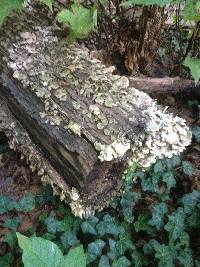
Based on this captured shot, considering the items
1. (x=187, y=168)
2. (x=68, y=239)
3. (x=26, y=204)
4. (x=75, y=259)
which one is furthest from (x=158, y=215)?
(x=75, y=259)

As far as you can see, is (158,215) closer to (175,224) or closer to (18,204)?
(175,224)

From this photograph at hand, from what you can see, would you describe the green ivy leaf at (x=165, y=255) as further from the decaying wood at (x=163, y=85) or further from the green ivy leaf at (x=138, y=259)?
the decaying wood at (x=163, y=85)

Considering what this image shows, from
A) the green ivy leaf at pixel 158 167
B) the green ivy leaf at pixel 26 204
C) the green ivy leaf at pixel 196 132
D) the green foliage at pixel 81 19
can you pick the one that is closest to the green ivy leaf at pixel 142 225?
the green ivy leaf at pixel 158 167

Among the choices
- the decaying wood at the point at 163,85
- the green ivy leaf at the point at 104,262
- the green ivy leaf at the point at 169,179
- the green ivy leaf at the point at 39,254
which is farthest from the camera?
the decaying wood at the point at 163,85

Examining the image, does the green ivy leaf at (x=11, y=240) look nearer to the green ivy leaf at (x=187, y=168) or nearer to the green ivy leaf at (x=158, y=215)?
the green ivy leaf at (x=158, y=215)

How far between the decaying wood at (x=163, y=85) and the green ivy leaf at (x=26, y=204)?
1.28 metres

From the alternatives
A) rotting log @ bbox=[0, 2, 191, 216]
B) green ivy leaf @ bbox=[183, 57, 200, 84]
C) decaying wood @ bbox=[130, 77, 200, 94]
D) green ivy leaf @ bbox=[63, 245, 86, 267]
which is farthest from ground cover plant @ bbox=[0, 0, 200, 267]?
green ivy leaf @ bbox=[63, 245, 86, 267]

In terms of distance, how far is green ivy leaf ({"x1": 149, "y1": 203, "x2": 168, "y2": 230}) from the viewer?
9.30 ft

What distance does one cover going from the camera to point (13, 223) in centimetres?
287

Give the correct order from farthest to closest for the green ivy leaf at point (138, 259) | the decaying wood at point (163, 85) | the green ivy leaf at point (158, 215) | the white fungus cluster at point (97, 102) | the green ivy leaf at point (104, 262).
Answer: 1. the decaying wood at point (163, 85)
2. the green ivy leaf at point (158, 215)
3. the green ivy leaf at point (138, 259)
4. the green ivy leaf at point (104, 262)
5. the white fungus cluster at point (97, 102)

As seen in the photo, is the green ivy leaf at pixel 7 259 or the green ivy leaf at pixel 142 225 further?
the green ivy leaf at pixel 142 225

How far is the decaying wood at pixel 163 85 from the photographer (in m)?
3.32

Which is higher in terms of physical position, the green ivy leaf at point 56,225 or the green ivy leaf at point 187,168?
the green ivy leaf at point 187,168

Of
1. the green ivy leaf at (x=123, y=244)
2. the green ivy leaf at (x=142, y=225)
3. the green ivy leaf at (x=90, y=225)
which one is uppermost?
the green ivy leaf at (x=90, y=225)
